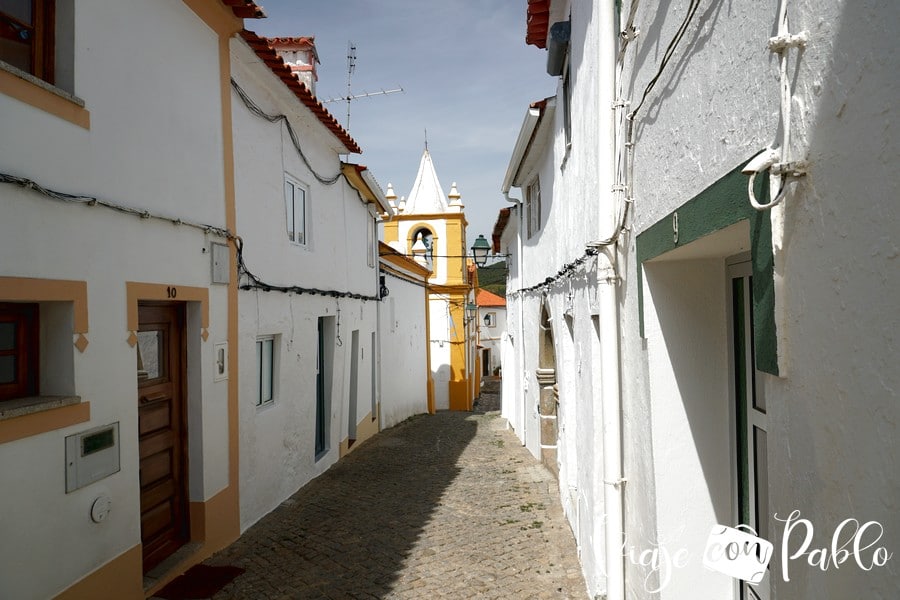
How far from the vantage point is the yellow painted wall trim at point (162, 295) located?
4828mm

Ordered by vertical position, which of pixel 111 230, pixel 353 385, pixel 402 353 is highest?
pixel 111 230

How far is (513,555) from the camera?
6305 millimetres

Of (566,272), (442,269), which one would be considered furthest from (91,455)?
(442,269)

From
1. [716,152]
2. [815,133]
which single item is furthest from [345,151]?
[815,133]

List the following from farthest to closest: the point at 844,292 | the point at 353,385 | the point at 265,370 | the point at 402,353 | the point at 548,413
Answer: the point at 402,353 → the point at 353,385 → the point at 548,413 → the point at 265,370 → the point at 844,292

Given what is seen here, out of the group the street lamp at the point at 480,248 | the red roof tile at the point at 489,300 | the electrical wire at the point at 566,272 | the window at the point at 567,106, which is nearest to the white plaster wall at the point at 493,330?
the red roof tile at the point at 489,300

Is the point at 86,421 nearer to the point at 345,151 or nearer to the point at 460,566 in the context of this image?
the point at 460,566

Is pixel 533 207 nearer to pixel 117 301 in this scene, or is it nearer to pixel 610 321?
pixel 610 321

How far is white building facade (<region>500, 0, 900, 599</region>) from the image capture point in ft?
4.80

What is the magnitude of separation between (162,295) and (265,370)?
2740mm

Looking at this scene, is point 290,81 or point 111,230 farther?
point 290,81

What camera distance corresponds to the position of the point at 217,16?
625 cm

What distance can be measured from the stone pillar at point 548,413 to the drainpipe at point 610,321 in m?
5.50

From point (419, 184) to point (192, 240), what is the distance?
871 inches
